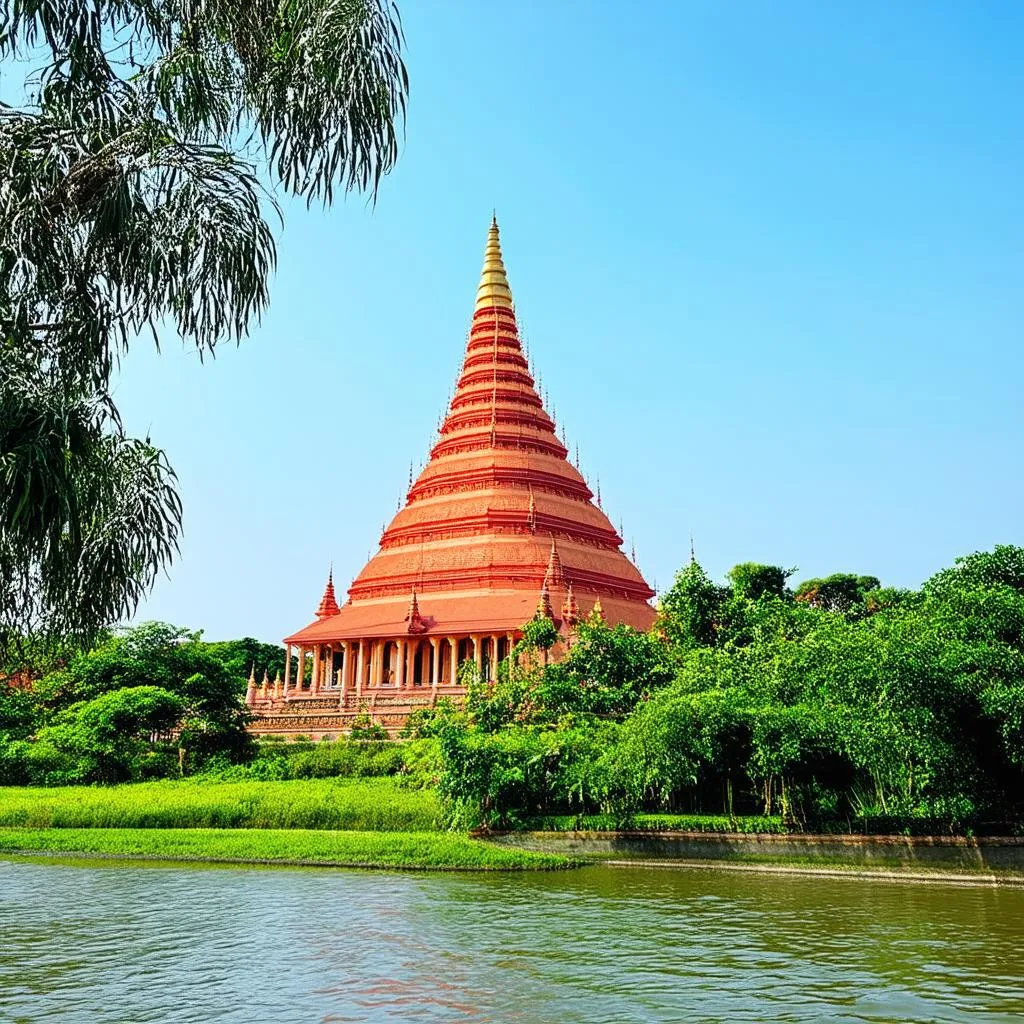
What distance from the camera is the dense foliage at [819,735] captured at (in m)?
15.0

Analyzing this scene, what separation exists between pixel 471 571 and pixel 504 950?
26.1 m

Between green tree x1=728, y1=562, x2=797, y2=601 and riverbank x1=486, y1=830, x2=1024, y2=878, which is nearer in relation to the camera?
riverbank x1=486, y1=830, x2=1024, y2=878

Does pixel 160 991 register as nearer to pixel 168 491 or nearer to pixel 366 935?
pixel 366 935

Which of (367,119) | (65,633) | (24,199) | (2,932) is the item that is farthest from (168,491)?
(2,932)

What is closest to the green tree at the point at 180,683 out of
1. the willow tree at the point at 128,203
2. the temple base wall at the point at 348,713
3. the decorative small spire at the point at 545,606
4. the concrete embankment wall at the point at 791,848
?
the temple base wall at the point at 348,713

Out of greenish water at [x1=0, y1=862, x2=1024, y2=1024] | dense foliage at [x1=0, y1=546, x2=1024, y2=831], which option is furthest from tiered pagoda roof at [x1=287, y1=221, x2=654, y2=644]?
greenish water at [x1=0, y1=862, x2=1024, y2=1024]

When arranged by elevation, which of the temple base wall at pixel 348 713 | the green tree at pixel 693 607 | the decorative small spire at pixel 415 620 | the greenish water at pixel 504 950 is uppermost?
the decorative small spire at pixel 415 620

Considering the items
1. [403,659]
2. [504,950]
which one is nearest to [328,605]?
[403,659]

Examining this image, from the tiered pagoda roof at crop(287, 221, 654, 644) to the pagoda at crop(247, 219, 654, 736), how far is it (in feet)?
0.16

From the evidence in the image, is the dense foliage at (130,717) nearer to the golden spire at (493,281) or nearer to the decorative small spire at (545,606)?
the decorative small spire at (545,606)

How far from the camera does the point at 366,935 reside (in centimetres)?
1053

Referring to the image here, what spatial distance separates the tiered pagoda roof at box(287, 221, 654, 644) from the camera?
3472 cm

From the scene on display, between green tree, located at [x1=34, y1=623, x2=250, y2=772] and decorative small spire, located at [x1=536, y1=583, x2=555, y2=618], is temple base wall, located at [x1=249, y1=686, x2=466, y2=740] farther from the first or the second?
decorative small spire, located at [x1=536, y1=583, x2=555, y2=618]

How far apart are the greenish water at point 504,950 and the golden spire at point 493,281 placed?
32.2 m
